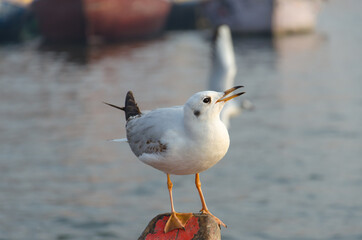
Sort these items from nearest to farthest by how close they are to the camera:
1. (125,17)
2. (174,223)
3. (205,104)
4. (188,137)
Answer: (205,104) < (188,137) < (174,223) < (125,17)

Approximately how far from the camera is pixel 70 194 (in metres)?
18.5

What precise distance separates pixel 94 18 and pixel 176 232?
166 feet

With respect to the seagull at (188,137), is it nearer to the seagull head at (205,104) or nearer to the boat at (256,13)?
the seagull head at (205,104)

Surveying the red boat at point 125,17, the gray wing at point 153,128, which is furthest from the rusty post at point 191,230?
the red boat at point 125,17

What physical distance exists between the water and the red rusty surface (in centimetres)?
949

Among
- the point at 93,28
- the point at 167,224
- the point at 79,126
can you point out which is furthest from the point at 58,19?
the point at 167,224

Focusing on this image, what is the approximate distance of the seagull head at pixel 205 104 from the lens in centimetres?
555

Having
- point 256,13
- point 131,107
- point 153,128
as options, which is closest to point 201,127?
point 153,128

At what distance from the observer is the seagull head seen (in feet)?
18.2

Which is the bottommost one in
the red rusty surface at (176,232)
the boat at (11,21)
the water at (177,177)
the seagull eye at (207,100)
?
the red rusty surface at (176,232)

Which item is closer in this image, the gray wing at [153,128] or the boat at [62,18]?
the gray wing at [153,128]

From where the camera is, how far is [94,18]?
5569cm

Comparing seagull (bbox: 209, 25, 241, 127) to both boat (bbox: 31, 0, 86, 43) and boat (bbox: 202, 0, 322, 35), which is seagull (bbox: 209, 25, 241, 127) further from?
boat (bbox: 202, 0, 322, 35)

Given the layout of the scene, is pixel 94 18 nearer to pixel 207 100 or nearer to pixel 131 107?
pixel 131 107
